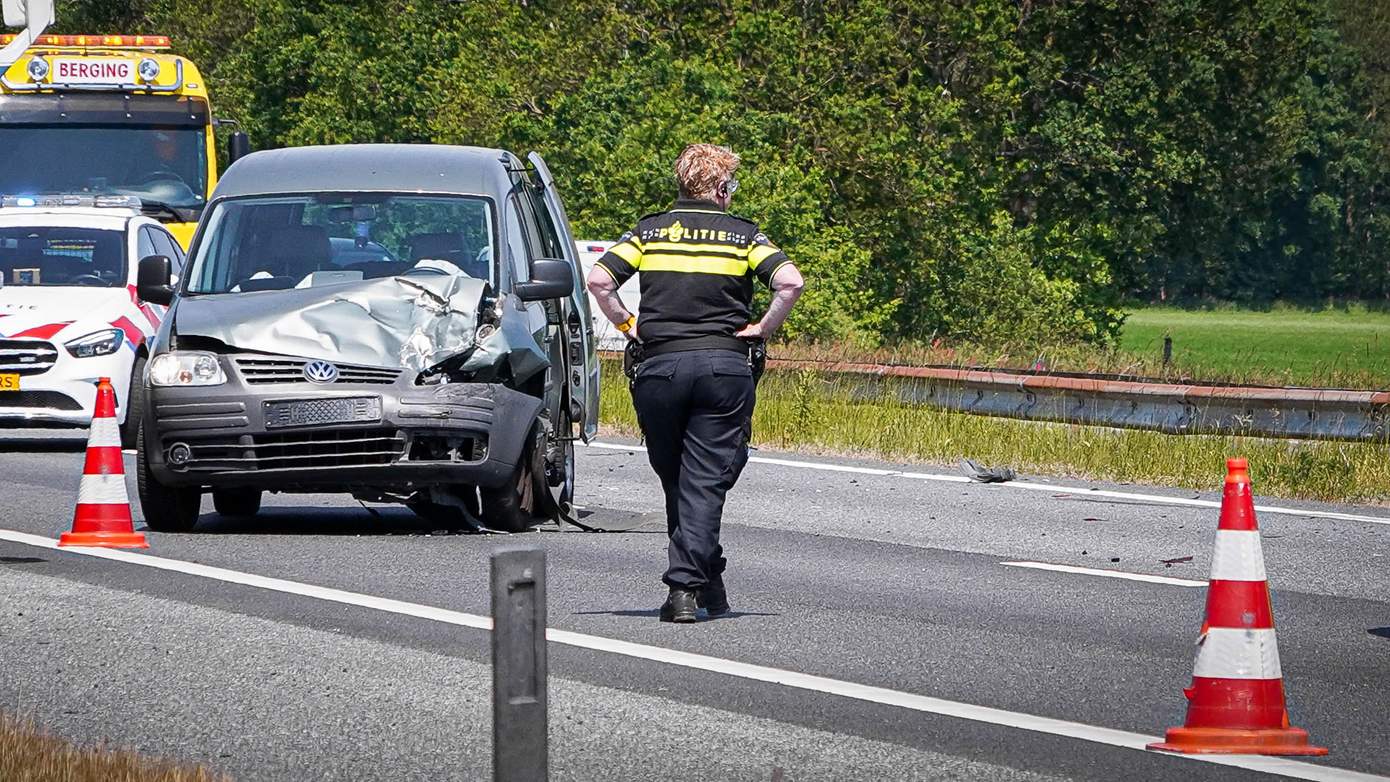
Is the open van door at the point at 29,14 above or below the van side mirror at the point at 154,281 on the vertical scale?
above

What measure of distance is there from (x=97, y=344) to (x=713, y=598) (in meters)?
9.80

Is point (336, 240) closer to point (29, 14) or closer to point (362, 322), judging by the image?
point (362, 322)

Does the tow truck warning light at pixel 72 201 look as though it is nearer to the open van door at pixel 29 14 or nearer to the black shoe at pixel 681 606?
the open van door at pixel 29 14

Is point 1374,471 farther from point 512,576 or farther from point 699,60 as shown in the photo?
point 699,60

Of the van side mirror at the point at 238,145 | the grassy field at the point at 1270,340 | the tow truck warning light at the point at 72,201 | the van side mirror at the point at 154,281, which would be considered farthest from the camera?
the van side mirror at the point at 238,145

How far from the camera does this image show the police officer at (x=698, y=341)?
26.7ft

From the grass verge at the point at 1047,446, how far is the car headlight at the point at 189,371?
6.46 m

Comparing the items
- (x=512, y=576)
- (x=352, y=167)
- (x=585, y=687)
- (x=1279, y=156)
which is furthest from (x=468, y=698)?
(x=1279, y=156)

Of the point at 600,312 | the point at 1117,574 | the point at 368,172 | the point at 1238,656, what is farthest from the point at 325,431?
the point at 600,312

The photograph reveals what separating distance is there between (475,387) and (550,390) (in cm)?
84

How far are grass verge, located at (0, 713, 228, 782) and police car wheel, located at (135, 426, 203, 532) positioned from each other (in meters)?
5.41

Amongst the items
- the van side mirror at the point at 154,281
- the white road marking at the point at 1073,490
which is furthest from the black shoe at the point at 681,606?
the white road marking at the point at 1073,490

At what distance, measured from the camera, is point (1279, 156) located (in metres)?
52.0

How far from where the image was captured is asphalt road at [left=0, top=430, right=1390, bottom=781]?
236 inches
